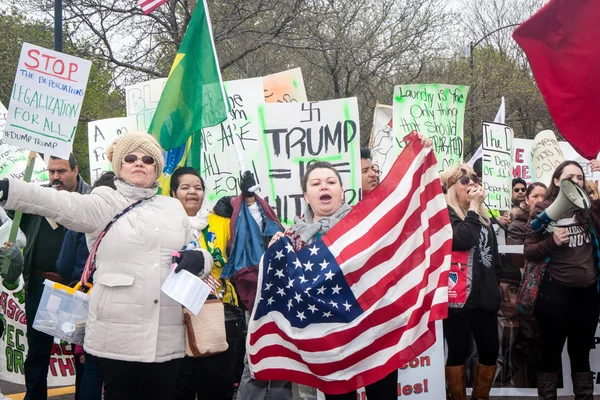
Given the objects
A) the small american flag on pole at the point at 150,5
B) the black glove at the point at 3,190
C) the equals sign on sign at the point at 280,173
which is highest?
the small american flag on pole at the point at 150,5

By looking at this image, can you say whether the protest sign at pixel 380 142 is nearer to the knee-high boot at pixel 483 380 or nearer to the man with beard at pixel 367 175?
the man with beard at pixel 367 175

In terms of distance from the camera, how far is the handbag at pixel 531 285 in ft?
19.0

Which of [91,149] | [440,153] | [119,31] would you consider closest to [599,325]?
[440,153]

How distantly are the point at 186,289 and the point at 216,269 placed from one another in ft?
4.40

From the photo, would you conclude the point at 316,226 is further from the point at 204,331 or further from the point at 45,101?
the point at 45,101

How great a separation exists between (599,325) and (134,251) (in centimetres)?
445

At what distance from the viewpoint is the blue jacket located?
5.07m

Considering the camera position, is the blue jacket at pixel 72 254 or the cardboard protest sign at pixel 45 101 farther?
the blue jacket at pixel 72 254

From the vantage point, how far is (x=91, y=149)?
9078mm

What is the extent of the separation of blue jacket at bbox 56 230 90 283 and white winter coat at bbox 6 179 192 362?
132cm

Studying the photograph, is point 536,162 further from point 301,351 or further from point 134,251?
point 134,251

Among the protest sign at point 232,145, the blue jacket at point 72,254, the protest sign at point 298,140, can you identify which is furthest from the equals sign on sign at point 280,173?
the blue jacket at point 72,254

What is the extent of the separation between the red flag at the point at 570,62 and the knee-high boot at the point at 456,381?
206cm

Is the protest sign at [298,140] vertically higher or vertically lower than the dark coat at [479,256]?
higher
